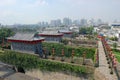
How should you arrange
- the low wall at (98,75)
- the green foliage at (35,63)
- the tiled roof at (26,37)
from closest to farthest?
1. the low wall at (98,75)
2. the green foliage at (35,63)
3. the tiled roof at (26,37)

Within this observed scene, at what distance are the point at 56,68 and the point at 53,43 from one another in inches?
309

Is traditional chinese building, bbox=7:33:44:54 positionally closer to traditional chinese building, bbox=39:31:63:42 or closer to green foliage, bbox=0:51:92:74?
green foliage, bbox=0:51:92:74

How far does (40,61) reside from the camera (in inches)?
600

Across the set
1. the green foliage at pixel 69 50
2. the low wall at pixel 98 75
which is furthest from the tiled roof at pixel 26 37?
the low wall at pixel 98 75

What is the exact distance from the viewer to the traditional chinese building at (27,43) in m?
16.6

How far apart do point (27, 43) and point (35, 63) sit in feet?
8.62

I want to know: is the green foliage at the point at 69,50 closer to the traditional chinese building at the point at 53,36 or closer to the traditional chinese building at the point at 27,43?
the traditional chinese building at the point at 53,36

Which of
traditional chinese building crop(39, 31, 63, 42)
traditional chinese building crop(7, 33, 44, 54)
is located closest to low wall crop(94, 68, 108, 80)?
traditional chinese building crop(7, 33, 44, 54)

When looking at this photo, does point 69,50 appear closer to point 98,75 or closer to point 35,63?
point 35,63

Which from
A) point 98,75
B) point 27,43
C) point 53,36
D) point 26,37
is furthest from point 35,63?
point 53,36

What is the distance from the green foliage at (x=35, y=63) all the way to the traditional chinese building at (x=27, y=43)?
2.55 ft

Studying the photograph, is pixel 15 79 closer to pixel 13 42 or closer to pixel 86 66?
pixel 86 66

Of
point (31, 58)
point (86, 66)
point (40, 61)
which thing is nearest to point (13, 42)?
point (31, 58)

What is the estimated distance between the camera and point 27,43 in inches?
666
